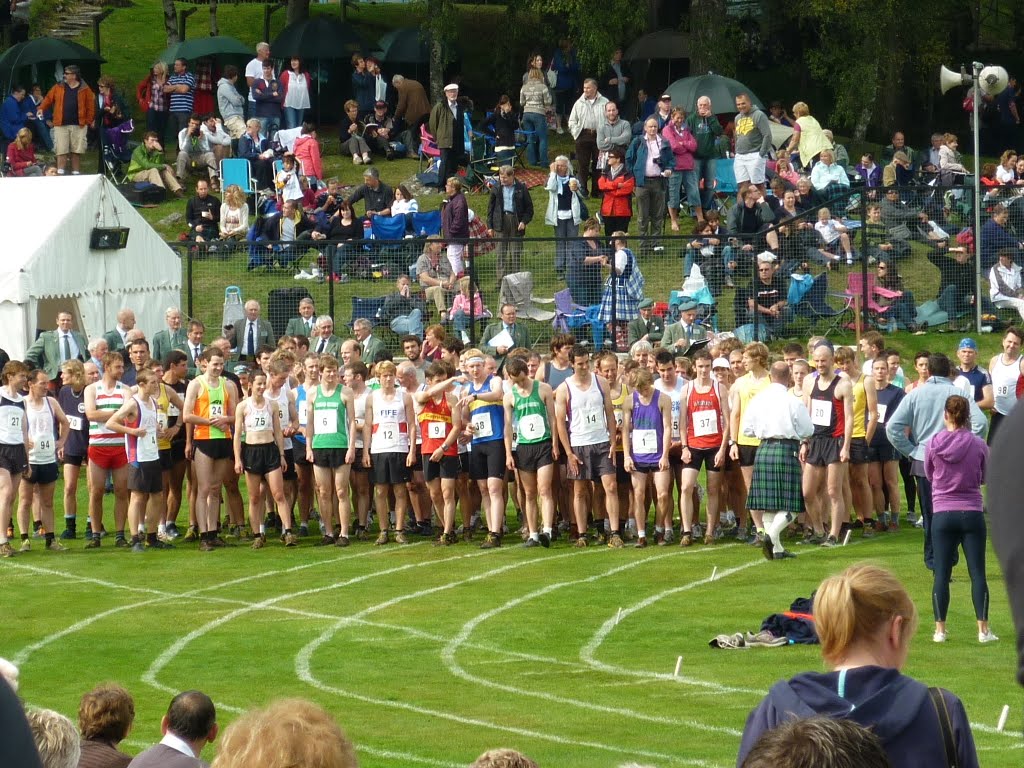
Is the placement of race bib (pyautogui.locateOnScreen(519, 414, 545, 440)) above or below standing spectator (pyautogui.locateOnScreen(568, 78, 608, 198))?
below

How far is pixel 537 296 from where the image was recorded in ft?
77.3

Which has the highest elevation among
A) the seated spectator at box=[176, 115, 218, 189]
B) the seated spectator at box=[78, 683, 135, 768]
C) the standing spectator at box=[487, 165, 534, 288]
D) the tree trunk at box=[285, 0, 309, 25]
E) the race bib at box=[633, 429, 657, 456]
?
the tree trunk at box=[285, 0, 309, 25]

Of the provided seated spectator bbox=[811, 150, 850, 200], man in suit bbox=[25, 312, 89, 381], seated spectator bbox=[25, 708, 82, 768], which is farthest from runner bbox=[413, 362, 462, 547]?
seated spectator bbox=[811, 150, 850, 200]

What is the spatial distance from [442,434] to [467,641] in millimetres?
4614

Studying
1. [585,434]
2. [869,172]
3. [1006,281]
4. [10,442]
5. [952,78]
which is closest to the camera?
[10,442]

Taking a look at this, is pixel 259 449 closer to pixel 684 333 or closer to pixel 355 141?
pixel 684 333

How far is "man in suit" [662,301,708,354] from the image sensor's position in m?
22.1

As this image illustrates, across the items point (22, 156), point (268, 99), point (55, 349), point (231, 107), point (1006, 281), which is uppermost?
point (268, 99)

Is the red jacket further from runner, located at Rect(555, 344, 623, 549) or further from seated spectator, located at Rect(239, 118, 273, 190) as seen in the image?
runner, located at Rect(555, 344, 623, 549)

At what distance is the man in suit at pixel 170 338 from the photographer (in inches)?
853

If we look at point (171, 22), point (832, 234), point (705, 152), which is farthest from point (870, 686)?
point (171, 22)

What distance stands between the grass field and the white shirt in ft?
3.86

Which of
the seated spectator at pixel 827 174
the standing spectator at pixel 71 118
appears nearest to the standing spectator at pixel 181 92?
the standing spectator at pixel 71 118

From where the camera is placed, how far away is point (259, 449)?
17141mm
